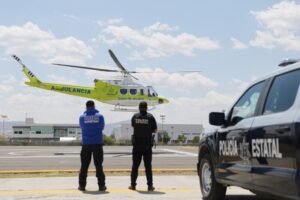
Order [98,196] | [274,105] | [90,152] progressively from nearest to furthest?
[274,105]
[98,196]
[90,152]

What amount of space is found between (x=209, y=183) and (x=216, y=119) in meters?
1.28

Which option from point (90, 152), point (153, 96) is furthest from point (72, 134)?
point (90, 152)

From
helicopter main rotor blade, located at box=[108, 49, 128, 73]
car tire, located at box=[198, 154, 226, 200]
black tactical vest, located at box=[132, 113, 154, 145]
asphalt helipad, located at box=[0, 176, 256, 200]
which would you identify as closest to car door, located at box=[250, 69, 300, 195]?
car tire, located at box=[198, 154, 226, 200]

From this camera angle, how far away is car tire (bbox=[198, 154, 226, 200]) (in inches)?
298

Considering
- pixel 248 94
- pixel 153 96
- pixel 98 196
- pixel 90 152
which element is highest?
pixel 153 96

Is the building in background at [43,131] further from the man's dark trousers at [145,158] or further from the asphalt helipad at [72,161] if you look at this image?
the man's dark trousers at [145,158]

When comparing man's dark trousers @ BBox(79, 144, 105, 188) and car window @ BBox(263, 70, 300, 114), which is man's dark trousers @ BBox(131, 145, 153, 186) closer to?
man's dark trousers @ BBox(79, 144, 105, 188)

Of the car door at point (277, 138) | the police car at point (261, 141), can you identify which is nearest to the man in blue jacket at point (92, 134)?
the police car at point (261, 141)

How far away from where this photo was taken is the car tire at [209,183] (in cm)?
757

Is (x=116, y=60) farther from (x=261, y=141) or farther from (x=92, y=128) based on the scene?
(x=261, y=141)

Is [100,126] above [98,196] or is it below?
above

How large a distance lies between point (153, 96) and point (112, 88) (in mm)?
2824

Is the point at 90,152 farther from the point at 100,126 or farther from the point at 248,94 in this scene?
the point at 248,94

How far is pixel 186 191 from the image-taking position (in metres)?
9.39
